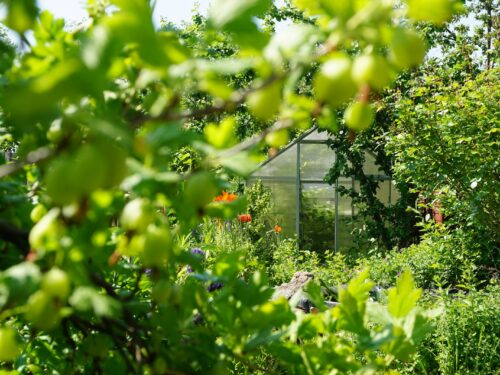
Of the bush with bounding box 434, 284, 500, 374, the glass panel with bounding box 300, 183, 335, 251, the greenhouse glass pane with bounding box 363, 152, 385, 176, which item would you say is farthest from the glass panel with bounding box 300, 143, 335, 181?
the bush with bounding box 434, 284, 500, 374

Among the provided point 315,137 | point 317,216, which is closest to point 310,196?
point 317,216

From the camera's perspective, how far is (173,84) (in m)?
0.46

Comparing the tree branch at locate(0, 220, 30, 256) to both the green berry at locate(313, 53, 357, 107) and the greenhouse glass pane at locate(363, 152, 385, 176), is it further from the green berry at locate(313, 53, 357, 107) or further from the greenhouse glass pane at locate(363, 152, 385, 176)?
the greenhouse glass pane at locate(363, 152, 385, 176)

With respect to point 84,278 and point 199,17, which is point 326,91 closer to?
point 84,278

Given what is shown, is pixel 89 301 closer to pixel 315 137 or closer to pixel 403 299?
pixel 403 299

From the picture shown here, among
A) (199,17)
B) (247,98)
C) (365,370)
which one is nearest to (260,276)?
(365,370)

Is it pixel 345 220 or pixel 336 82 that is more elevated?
pixel 336 82

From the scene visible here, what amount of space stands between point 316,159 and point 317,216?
Result: 2.93 feet

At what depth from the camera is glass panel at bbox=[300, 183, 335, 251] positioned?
9133mm

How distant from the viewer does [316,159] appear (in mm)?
9094

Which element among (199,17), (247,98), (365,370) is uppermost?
(199,17)

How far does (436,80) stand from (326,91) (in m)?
5.37

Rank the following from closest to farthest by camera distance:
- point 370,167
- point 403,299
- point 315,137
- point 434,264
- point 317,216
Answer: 1. point 403,299
2. point 434,264
3. point 370,167
4. point 315,137
5. point 317,216

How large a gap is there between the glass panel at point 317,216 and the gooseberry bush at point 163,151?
8.37 m
